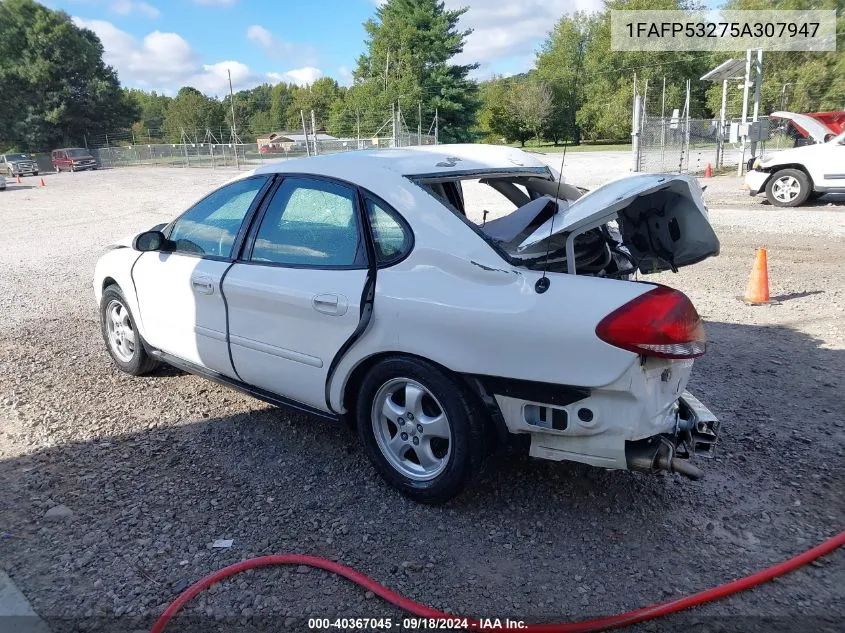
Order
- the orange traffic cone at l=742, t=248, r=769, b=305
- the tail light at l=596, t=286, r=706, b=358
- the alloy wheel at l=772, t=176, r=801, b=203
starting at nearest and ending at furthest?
1. the tail light at l=596, t=286, r=706, b=358
2. the orange traffic cone at l=742, t=248, r=769, b=305
3. the alloy wheel at l=772, t=176, r=801, b=203

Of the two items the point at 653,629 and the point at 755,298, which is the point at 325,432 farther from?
the point at 755,298

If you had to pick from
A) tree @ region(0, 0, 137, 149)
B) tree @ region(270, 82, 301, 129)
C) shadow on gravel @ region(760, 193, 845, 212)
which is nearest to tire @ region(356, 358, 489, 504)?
shadow on gravel @ region(760, 193, 845, 212)

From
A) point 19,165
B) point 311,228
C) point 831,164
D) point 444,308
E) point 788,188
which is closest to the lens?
point 444,308

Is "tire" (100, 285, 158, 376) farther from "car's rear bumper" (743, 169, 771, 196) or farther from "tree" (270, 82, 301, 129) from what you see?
"tree" (270, 82, 301, 129)

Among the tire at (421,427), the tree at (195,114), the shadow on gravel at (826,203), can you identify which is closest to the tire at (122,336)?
the tire at (421,427)

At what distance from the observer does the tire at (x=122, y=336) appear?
4.88 metres

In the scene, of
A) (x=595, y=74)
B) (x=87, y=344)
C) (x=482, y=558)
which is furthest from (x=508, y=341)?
(x=595, y=74)

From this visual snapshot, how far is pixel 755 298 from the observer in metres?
6.67

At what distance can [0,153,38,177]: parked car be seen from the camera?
1597 inches

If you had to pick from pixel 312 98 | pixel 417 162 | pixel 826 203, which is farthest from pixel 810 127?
pixel 312 98

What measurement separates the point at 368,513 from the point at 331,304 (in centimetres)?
104

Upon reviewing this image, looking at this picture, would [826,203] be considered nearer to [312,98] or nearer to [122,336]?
[122,336]

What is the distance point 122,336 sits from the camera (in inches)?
199

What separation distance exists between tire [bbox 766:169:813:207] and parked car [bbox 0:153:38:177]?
4222 cm
